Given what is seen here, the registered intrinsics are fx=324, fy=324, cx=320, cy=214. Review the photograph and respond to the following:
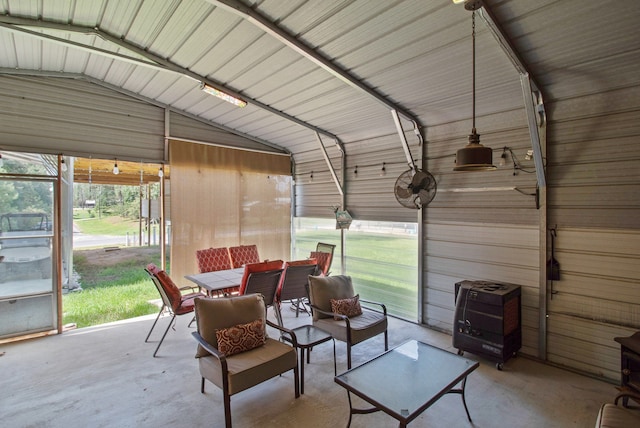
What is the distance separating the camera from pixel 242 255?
5.64 metres

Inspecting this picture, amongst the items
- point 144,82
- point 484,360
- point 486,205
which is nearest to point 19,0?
point 144,82

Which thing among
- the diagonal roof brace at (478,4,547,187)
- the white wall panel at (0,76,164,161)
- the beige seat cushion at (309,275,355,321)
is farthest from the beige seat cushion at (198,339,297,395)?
the white wall panel at (0,76,164,161)

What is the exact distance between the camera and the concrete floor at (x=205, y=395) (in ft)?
8.44

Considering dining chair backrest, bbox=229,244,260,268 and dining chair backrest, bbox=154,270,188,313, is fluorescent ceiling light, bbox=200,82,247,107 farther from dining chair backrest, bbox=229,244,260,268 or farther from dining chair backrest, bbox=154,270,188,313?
dining chair backrest, bbox=229,244,260,268

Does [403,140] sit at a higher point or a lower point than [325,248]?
higher

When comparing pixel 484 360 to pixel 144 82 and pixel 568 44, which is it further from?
pixel 144 82

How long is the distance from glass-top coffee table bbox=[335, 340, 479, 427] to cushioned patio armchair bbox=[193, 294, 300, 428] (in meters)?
0.64

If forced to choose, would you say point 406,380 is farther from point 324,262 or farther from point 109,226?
point 109,226

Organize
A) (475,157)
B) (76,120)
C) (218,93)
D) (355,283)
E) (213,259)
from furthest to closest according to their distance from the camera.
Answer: (355,283) < (213,259) < (76,120) < (218,93) < (475,157)

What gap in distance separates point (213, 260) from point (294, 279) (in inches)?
68.2

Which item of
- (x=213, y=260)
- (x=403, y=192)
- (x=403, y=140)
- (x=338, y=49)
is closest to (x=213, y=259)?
(x=213, y=260)

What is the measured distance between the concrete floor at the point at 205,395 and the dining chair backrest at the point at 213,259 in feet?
4.84

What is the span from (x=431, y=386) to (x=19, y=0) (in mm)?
4770

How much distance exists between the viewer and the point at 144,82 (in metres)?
4.75
